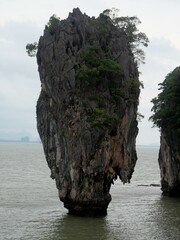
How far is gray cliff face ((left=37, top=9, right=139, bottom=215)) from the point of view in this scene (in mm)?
29984

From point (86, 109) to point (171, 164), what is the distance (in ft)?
53.2

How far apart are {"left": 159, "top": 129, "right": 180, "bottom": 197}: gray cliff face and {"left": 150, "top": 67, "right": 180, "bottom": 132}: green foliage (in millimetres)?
1470

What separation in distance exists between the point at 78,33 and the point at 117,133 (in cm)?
829

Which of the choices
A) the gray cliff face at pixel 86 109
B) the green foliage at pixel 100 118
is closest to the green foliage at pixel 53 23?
the gray cliff face at pixel 86 109

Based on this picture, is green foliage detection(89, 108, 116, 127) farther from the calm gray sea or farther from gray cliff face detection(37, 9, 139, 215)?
the calm gray sea

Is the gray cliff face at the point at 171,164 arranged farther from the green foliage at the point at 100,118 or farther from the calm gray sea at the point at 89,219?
the green foliage at the point at 100,118

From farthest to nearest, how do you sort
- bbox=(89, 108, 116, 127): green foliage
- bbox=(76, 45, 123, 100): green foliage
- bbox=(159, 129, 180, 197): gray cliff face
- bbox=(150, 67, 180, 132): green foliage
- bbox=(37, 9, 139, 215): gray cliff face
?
bbox=(159, 129, 180, 197): gray cliff face → bbox=(150, 67, 180, 132): green foliage → bbox=(76, 45, 123, 100): green foliage → bbox=(37, 9, 139, 215): gray cliff face → bbox=(89, 108, 116, 127): green foliage

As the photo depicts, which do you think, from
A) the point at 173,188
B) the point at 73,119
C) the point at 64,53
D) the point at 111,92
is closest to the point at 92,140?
the point at 73,119

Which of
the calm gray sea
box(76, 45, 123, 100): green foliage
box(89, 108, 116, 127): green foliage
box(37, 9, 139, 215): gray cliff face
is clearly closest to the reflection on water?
the calm gray sea

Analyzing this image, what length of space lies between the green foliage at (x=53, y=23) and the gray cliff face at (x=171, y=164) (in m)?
16.7

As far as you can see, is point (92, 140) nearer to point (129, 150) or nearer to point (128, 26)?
point (129, 150)

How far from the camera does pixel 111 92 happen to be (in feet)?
103

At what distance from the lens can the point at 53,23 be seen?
1302 inches

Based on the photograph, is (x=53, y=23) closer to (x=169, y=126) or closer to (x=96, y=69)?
(x=96, y=69)
